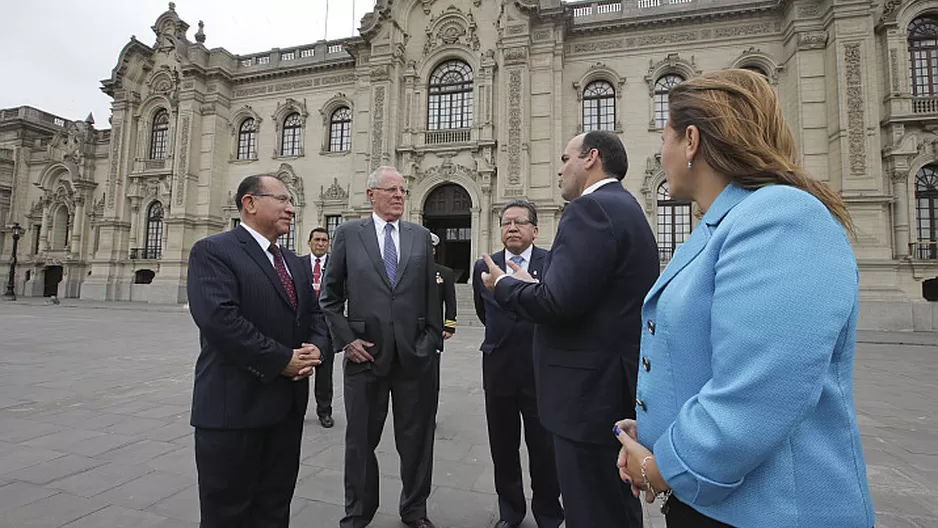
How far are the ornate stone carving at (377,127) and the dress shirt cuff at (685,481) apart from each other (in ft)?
69.2

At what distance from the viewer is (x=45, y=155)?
1230 inches

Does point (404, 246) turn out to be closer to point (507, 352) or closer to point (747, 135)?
point (507, 352)

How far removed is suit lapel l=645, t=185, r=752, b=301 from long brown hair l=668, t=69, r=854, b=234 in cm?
3

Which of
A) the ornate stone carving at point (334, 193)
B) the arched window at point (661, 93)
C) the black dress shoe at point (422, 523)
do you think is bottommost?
A: the black dress shoe at point (422, 523)

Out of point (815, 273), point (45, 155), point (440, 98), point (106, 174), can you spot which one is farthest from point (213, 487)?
point (45, 155)

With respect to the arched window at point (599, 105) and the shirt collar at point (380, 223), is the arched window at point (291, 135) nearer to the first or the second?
the arched window at point (599, 105)

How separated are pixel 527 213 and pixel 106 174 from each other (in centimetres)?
3566

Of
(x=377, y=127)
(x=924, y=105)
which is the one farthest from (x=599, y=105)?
(x=924, y=105)

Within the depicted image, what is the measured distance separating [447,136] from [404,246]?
60.5 feet

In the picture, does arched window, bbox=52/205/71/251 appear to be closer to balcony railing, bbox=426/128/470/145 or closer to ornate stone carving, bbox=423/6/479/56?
balcony railing, bbox=426/128/470/145

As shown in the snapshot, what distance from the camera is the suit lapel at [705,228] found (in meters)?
1.22


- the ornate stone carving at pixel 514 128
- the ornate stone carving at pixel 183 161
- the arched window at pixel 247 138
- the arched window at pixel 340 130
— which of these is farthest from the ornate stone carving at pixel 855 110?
the ornate stone carving at pixel 183 161

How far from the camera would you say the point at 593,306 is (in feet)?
6.66

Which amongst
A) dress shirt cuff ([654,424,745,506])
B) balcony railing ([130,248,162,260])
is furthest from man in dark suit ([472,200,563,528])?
balcony railing ([130,248,162,260])
